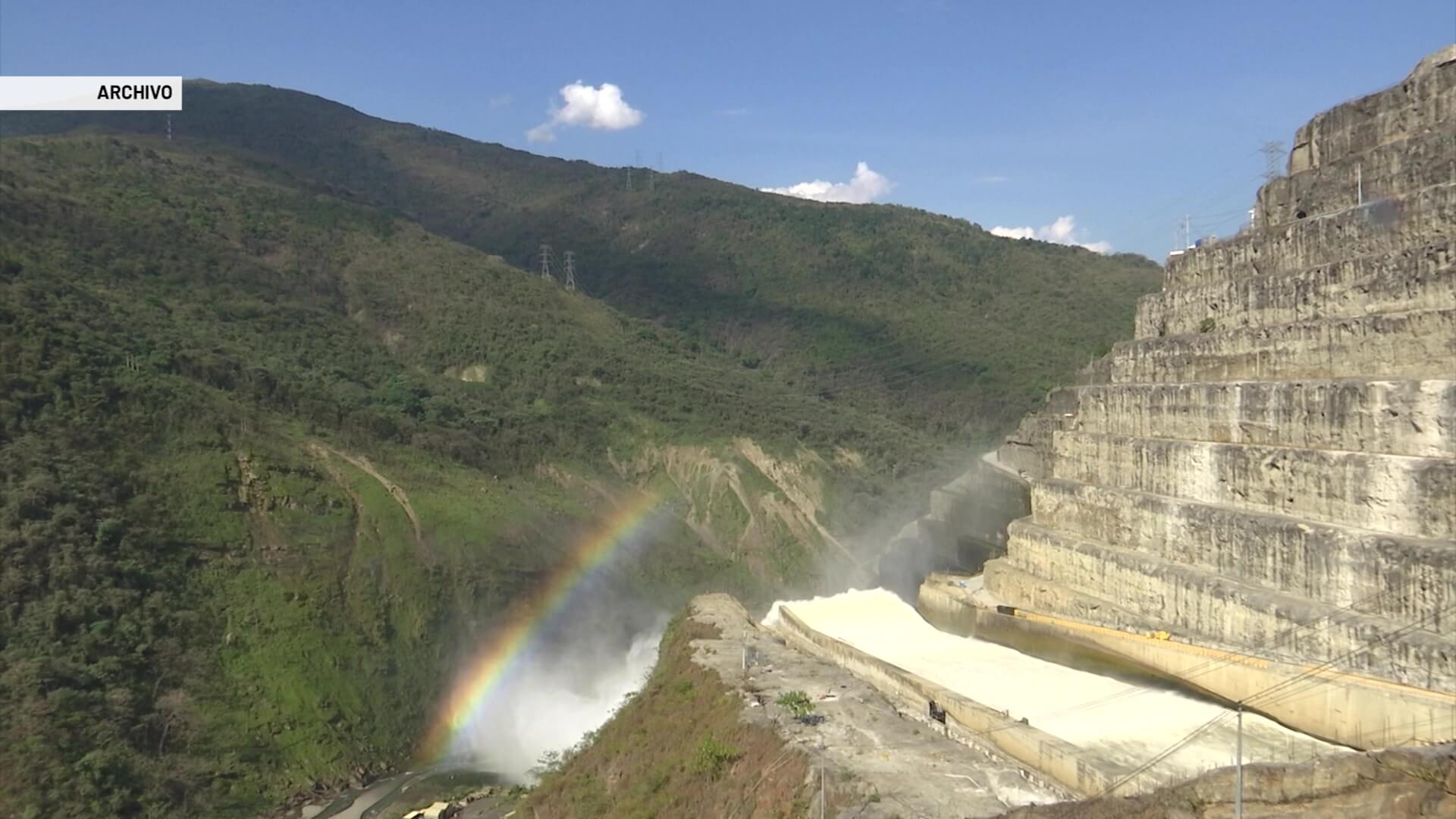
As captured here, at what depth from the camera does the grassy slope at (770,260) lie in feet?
308

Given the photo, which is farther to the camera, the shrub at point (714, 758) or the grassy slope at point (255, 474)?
the grassy slope at point (255, 474)

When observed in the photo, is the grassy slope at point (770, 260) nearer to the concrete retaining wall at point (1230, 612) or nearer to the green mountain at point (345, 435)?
the green mountain at point (345, 435)

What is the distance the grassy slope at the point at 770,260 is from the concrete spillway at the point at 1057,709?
177 ft

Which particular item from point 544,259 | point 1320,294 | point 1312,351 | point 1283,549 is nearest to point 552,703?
point 1283,549

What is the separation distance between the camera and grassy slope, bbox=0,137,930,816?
29.4 meters

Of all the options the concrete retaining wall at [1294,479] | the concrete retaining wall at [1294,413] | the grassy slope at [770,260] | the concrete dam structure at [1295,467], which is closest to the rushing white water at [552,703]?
the concrete dam structure at [1295,467]

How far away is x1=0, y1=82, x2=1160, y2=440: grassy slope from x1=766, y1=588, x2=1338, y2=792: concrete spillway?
54.0 m

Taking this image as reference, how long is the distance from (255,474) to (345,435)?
25.3 feet

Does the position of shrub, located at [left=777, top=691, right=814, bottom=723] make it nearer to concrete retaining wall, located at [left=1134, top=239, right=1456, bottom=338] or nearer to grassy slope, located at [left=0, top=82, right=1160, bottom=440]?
concrete retaining wall, located at [left=1134, top=239, right=1456, bottom=338]

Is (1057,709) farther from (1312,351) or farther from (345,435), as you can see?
(345,435)

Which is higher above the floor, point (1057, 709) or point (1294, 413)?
point (1294, 413)

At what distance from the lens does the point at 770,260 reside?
128000 millimetres

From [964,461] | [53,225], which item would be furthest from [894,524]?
[53,225]

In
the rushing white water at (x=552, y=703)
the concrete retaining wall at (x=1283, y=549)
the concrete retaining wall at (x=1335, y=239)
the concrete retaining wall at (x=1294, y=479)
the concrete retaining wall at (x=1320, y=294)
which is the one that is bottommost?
the rushing white water at (x=552, y=703)
